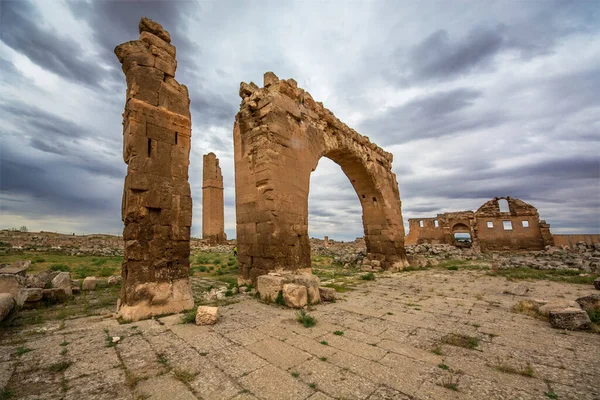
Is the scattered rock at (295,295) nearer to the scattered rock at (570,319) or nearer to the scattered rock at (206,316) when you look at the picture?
the scattered rock at (206,316)

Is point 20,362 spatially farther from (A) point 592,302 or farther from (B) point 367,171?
(B) point 367,171

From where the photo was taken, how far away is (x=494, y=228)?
71.1 ft

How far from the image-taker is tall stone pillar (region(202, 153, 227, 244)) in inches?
975

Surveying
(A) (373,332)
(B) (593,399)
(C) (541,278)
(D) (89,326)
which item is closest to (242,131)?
(D) (89,326)

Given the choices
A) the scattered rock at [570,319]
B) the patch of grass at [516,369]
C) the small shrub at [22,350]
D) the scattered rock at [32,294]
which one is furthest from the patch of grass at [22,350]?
the scattered rock at [570,319]

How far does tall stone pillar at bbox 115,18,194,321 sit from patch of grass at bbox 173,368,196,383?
86.1 inches

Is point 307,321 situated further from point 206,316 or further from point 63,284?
point 63,284

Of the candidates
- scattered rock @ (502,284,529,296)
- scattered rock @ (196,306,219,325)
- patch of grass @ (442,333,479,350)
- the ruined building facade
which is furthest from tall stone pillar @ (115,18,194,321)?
the ruined building facade

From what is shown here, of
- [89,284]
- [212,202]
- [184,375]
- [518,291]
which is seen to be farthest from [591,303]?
[212,202]

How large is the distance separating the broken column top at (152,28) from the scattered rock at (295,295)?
5.45m

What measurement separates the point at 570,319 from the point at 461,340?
1.71 m

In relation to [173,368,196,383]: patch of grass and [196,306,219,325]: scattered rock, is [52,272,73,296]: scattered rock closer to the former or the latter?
[196,306,219,325]: scattered rock

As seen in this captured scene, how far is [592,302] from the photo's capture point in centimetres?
411

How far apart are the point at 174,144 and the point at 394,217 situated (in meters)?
10.6
